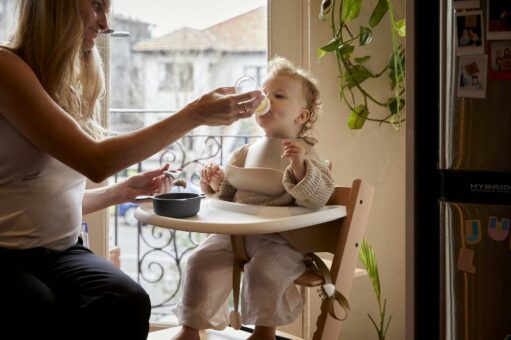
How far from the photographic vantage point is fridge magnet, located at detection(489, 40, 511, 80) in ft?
4.29

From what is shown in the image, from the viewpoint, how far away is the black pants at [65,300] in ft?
4.26

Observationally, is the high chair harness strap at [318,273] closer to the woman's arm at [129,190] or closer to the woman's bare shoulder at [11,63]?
the woman's arm at [129,190]

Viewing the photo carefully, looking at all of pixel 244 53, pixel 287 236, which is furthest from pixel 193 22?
pixel 287 236

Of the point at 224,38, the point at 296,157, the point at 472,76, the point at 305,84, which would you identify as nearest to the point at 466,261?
the point at 472,76

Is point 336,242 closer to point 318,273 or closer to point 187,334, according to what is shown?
point 318,273

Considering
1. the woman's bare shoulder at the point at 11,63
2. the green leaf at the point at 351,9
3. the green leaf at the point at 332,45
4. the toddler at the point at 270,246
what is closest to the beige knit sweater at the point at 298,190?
the toddler at the point at 270,246

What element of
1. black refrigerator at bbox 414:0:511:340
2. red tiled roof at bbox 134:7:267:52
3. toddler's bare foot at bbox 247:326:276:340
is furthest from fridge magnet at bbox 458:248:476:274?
red tiled roof at bbox 134:7:267:52

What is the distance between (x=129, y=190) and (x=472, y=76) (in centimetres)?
96

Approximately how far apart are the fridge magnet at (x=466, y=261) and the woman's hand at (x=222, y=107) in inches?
22.6

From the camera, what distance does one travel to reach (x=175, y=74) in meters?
2.70

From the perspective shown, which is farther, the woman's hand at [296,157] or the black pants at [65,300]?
the woman's hand at [296,157]

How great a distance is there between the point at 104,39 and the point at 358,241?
1.30 m

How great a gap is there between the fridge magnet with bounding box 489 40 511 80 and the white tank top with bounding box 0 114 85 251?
100 centimetres

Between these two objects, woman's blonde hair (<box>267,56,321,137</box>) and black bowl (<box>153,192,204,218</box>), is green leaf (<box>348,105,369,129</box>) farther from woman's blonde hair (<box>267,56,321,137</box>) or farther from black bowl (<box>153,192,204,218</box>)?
black bowl (<box>153,192,204,218</box>)
